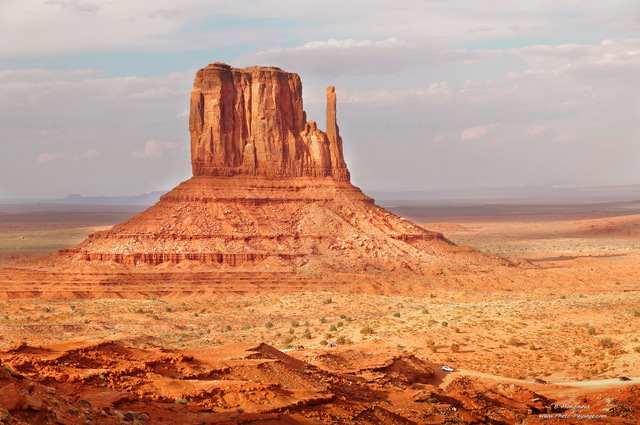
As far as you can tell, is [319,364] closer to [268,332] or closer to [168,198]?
[268,332]

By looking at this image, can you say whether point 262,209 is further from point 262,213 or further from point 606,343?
point 606,343

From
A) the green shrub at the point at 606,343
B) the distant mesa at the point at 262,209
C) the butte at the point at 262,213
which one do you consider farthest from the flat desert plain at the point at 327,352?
the distant mesa at the point at 262,209

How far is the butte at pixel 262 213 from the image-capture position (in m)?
71.1

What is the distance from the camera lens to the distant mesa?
7150 centimetres

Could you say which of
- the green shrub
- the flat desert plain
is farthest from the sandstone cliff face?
the green shrub

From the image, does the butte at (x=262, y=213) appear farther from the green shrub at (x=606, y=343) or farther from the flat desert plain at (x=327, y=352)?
the green shrub at (x=606, y=343)

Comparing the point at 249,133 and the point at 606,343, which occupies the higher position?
the point at 249,133

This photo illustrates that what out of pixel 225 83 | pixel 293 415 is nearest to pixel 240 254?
pixel 225 83

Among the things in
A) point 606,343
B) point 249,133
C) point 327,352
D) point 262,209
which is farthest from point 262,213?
point 327,352

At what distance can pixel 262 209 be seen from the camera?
7612cm

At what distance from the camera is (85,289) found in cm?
6519

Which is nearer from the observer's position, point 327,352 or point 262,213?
point 327,352

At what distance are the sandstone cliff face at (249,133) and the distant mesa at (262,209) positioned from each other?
0.09 metres

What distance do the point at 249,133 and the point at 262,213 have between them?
8.05m
